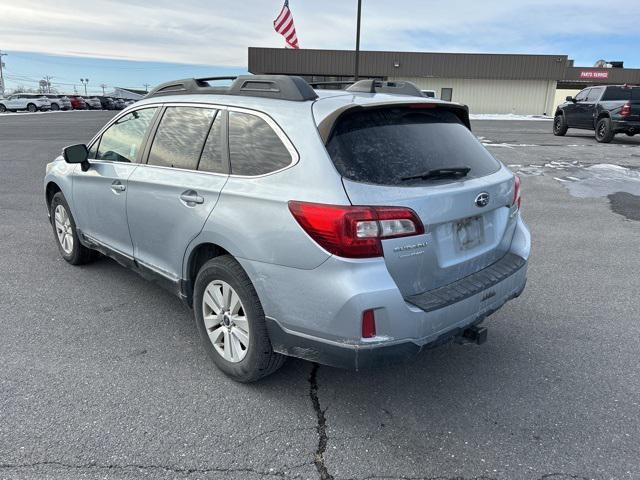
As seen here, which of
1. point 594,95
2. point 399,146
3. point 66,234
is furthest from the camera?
point 594,95

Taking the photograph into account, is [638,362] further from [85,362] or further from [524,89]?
[524,89]

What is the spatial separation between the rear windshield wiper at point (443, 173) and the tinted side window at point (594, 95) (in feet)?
56.6

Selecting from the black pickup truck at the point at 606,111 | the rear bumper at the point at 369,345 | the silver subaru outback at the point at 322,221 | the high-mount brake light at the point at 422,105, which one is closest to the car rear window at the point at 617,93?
the black pickup truck at the point at 606,111

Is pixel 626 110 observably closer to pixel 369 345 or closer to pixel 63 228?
pixel 63 228

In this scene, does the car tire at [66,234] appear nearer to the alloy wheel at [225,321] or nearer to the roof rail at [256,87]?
the roof rail at [256,87]

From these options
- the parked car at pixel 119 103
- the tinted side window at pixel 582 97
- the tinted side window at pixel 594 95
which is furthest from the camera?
the parked car at pixel 119 103

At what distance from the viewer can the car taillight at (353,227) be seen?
2.47m

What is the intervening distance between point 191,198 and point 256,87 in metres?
0.81

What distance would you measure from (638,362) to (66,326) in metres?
4.14

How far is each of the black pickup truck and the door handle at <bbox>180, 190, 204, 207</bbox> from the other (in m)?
16.6

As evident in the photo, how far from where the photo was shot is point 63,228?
529 cm

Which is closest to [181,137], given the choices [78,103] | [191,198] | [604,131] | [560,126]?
[191,198]

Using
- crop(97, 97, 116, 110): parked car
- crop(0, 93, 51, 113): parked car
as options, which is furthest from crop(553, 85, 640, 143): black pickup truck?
crop(97, 97, 116, 110): parked car

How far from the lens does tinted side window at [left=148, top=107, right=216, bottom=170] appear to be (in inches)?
134
